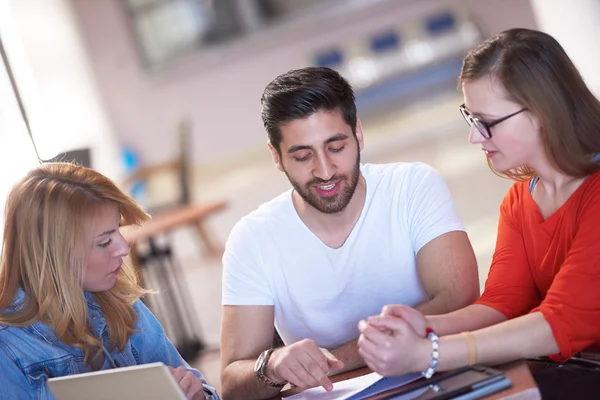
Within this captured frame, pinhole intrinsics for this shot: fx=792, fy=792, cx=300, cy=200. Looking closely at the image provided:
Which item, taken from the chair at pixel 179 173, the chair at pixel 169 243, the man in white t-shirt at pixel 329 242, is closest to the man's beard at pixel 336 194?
the man in white t-shirt at pixel 329 242

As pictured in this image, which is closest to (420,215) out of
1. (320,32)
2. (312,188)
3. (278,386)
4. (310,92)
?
(312,188)

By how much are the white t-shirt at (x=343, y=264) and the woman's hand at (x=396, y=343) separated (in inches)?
20.3

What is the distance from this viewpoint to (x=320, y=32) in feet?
36.6

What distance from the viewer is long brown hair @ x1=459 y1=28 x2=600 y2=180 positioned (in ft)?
4.97

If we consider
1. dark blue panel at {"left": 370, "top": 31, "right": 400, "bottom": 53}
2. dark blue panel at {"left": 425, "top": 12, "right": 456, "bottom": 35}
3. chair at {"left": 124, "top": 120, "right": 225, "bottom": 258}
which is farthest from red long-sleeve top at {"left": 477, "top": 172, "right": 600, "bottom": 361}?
dark blue panel at {"left": 370, "top": 31, "right": 400, "bottom": 53}

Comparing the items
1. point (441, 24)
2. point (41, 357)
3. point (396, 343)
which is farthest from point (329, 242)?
point (441, 24)

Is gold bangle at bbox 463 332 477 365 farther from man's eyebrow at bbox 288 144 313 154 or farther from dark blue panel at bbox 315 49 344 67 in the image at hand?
dark blue panel at bbox 315 49 344 67

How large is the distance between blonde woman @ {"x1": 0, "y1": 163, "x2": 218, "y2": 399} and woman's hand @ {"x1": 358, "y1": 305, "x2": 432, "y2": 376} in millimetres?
425

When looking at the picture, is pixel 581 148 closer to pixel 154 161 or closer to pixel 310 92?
pixel 310 92

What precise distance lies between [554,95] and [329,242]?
0.69 m

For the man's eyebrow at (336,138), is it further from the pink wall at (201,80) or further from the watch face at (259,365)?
the pink wall at (201,80)

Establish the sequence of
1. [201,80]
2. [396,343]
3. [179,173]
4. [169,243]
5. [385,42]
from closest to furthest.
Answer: [396,343]
[169,243]
[179,173]
[385,42]
[201,80]

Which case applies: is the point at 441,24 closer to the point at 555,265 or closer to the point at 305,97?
the point at 305,97

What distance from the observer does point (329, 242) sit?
1.98 m
